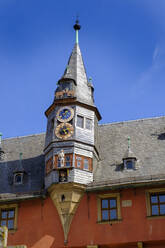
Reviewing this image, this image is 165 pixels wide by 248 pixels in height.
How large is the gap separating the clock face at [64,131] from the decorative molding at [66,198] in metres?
3.43

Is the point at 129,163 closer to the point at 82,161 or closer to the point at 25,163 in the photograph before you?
the point at 82,161

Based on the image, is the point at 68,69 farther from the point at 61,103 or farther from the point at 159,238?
the point at 159,238

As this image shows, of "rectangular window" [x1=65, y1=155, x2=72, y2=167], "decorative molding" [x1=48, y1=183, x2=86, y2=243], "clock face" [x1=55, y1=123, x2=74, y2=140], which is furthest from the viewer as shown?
"clock face" [x1=55, y1=123, x2=74, y2=140]

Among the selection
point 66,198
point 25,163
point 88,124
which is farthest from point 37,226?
point 88,124

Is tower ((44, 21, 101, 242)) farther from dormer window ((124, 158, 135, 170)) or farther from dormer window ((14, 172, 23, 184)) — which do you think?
dormer window ((124, 158, 135, 170))

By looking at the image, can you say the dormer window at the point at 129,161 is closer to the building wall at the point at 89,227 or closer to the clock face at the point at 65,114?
the building wall at the point at 89,227

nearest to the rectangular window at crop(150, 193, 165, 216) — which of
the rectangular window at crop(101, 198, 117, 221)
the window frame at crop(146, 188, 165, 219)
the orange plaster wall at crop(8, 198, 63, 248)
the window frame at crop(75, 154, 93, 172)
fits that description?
the window frame at crop(146, 188, 165, 219)

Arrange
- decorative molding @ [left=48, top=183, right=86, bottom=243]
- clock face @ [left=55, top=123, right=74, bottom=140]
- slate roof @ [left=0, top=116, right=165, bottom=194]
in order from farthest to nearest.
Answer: clock face @ [left=55, top=123, right=74, bottom=140]
slate roof @ [left=0, top=116, right=165, bottom=194]
decorative molding @ [left=48, top=183, right=86, bottom=243]

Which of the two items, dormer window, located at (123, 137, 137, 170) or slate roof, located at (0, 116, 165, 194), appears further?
dormer window, located at (123, 137, 137, 170)

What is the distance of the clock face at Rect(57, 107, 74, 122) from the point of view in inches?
1180

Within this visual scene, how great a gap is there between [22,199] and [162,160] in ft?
30.2

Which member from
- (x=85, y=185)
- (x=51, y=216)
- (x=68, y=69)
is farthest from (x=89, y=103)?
(x=51, y=216)

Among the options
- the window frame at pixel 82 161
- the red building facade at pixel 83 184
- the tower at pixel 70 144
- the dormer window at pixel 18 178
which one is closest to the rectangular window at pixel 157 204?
the red building facade at pixel 83 184

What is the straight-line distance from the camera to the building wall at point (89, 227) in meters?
25.5
